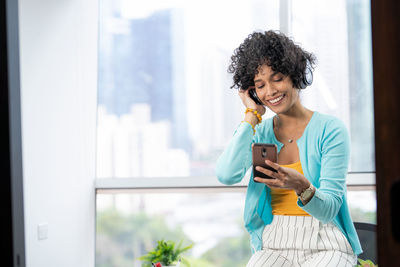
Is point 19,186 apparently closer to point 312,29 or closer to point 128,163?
point 128,163

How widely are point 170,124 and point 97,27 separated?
824mm

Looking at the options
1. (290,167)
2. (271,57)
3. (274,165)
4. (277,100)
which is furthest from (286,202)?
(271,57)

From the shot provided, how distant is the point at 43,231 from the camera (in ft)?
6.94

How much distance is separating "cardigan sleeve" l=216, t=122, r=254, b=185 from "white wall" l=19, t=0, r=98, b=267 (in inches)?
42.9

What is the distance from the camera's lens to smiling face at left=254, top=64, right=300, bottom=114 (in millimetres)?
1503

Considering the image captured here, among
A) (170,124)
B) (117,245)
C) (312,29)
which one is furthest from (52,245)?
(312,29)

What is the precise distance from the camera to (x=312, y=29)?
99.3 inches

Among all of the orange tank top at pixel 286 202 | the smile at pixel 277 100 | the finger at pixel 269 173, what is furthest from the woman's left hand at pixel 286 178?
the smile at pixel 277 100

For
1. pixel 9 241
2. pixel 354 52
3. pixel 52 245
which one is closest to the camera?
pixel 9 241

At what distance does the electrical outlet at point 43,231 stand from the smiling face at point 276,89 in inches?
54.4

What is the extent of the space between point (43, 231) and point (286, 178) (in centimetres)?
143

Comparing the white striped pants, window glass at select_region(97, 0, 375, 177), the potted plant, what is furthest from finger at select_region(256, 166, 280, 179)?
window glass at select_region(97, 0, 375, 177)

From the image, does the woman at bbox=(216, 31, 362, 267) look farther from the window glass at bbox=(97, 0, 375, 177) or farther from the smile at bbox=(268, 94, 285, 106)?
the window glass at bbox=(97, 0, 375, 177)

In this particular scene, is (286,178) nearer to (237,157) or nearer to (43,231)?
(237,157)
